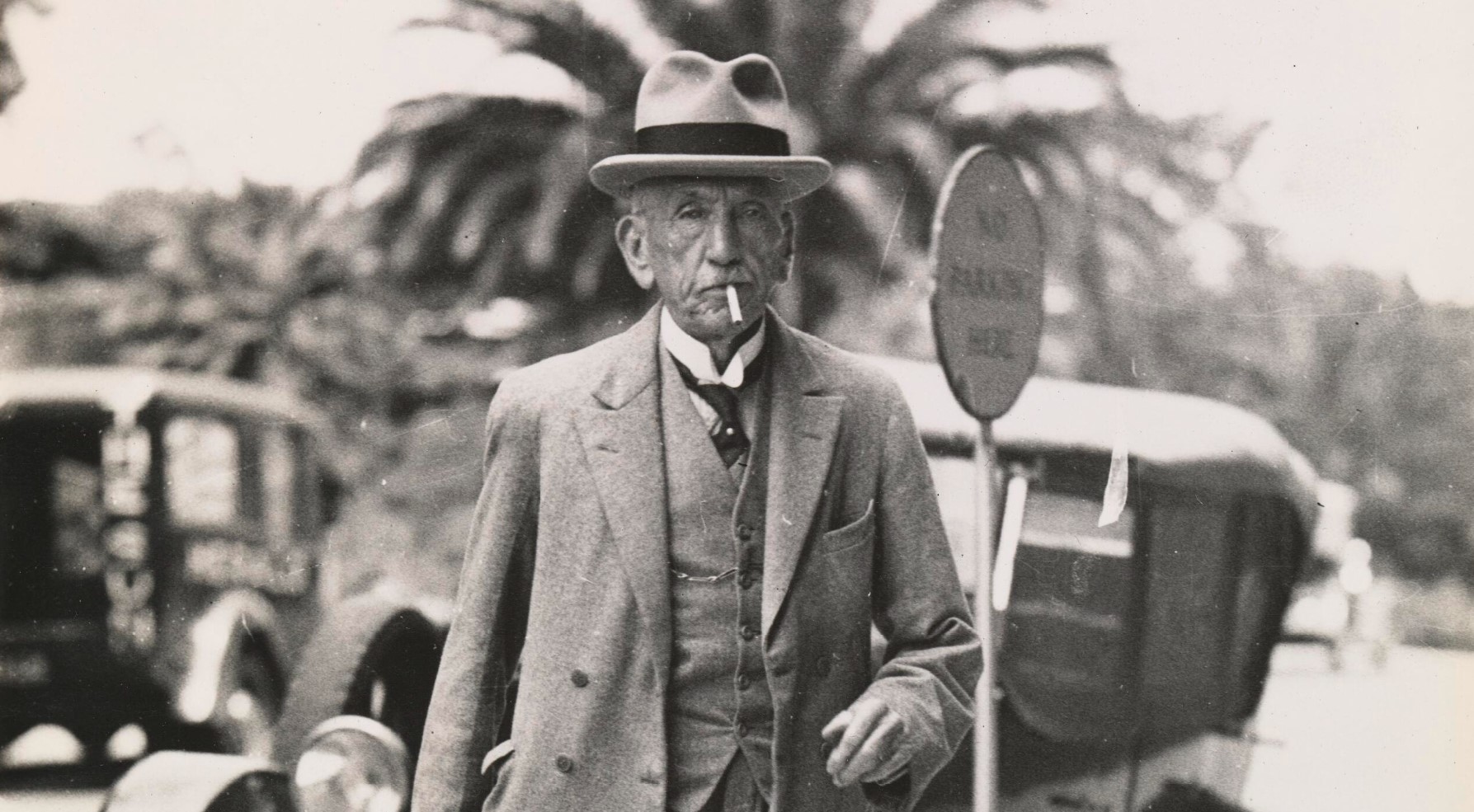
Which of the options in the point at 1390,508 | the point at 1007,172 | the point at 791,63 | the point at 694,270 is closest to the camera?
the point at 694,270

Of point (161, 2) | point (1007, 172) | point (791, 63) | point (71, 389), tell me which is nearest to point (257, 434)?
point (71, 389)

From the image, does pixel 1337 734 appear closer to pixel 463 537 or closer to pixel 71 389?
pixel 463 537

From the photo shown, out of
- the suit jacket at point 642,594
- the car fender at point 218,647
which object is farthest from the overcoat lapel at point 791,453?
the car fender at point 218,647

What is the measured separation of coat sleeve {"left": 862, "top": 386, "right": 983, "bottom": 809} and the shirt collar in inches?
10.3

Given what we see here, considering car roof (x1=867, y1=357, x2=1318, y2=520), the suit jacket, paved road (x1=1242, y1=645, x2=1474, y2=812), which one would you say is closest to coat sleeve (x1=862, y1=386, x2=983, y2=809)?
the suit jacket

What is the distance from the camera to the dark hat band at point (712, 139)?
7.80ft

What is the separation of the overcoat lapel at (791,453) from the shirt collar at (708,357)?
0.04m

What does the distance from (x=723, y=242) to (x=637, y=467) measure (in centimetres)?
39

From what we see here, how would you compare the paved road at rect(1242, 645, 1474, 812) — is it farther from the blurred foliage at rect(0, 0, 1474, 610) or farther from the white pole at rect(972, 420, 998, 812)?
the white pole at rect(972, 420, 998, 812)

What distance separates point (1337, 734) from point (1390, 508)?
0.74 metres

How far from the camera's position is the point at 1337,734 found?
14.9ft

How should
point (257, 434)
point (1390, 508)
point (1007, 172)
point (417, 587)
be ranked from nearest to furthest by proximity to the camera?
point (1007, 172) < point (1390, 508) < point (417, 587) < point (257, 434)

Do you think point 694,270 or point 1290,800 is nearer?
point 694,270

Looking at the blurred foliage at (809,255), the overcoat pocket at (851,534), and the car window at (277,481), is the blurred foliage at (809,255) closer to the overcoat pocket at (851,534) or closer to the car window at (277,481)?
the car window at (277,481)
